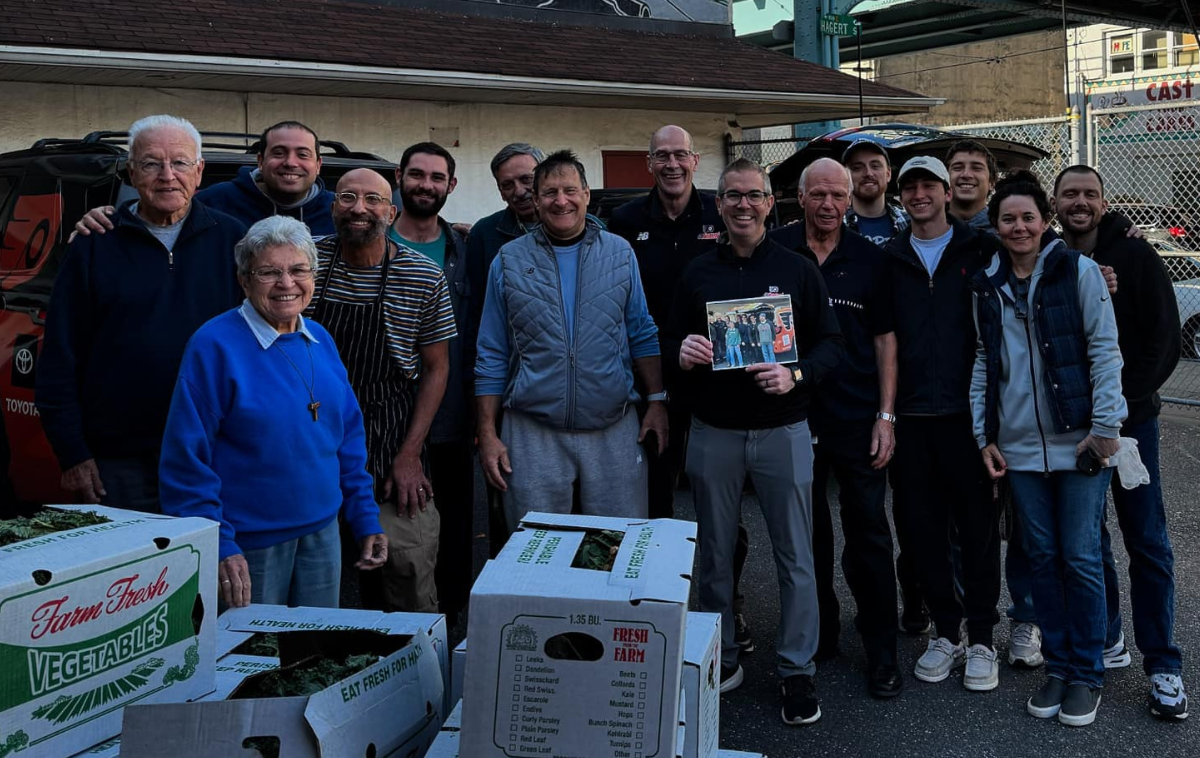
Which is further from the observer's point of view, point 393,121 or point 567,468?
point 393,121

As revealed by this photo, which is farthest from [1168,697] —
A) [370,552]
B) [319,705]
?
[319,705]

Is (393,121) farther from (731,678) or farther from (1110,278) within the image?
(1110,278)

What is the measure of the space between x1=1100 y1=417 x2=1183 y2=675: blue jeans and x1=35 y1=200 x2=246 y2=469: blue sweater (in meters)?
3.67

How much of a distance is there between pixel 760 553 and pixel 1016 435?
2411 millimetres

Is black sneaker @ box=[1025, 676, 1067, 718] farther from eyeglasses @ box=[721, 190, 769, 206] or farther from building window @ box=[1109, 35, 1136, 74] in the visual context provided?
building window @ box=[1109, 35, 1136, 74]

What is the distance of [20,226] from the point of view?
599 centimetres

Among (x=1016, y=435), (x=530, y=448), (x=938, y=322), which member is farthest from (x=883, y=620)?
(x=530, y=448)

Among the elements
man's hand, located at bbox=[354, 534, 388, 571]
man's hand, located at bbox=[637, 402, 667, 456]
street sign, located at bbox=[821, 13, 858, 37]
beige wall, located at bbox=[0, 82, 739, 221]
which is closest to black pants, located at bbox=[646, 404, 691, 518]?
man's hand, located at bbox=[637, 402, 667, 456]

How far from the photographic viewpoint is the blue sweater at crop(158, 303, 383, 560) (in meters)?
3.33

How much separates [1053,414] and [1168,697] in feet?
3.91

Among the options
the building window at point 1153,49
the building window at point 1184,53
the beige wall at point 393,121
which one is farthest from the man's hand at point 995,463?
the building window at point 1153,49

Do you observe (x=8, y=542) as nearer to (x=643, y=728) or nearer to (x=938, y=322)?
(x=643, y=728)

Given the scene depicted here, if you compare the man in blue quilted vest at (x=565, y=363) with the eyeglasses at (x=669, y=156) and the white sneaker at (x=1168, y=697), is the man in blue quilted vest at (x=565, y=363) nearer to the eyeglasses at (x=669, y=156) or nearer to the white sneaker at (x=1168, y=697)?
the eyeglasses at (x=669, y=156)

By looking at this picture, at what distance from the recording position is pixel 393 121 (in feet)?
42.8
